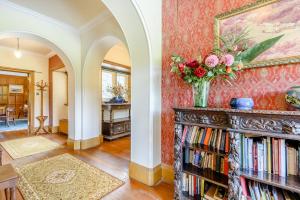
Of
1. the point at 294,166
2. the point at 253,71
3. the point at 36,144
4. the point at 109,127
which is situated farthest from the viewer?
the point at 109,127

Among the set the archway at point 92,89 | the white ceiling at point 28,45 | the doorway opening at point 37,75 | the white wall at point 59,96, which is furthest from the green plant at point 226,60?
the white wall at point 59,96

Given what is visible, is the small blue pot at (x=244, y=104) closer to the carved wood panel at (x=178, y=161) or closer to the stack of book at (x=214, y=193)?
the carved wood panel at (x=178, y=161)

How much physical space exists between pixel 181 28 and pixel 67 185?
2.63 m

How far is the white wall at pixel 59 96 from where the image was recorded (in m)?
5.53

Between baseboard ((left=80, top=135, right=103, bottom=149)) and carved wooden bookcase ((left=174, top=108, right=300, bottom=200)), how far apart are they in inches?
105

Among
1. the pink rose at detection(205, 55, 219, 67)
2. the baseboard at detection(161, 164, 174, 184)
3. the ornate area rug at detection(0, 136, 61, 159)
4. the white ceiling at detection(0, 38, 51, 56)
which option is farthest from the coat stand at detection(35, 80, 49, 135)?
the pink rose at detection(205, 55, 219, 67)

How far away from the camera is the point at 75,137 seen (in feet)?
11.7

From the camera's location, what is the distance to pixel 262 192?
4.37ft

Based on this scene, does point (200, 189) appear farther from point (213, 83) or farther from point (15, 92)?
point (15, 92)

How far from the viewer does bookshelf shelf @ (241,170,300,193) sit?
111 centimetres

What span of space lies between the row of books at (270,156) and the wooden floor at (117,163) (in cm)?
105

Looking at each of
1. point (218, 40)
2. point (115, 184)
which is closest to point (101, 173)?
point (115, 184)

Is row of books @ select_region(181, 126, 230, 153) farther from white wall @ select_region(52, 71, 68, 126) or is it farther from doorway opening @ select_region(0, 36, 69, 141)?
white wall @ select_region(52, 71, 68, 126)

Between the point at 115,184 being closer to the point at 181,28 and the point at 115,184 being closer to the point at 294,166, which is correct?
the point at 294,166
